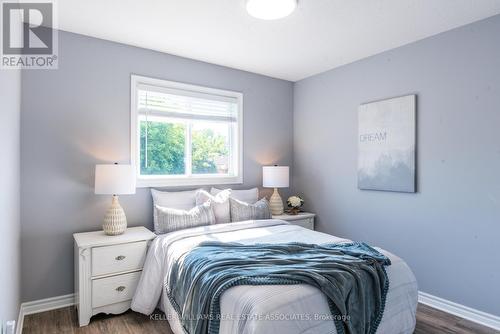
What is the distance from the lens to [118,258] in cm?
254

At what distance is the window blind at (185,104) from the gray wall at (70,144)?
169mm

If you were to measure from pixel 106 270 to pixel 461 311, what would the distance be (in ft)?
10.2

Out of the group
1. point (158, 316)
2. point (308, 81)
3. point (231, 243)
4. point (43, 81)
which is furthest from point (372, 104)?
point (43, 81)

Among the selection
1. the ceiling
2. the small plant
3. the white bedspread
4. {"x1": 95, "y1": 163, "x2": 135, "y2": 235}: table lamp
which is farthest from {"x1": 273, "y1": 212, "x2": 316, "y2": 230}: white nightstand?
the ceiling

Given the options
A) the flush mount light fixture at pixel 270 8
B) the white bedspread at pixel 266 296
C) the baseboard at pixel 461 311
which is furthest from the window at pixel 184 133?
the baseboard at pixel 461 311

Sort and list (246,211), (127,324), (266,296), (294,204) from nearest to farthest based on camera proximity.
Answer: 1. (266,296)
2. (127,324)
3. (246,211)
4. (294,204)

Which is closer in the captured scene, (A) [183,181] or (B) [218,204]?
(B) [218,204]

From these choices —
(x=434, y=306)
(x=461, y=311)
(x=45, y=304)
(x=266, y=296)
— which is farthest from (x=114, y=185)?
(x=461, y=311)

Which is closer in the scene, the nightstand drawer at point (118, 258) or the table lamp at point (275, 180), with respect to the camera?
the nightstand drawer at point (118, 258)

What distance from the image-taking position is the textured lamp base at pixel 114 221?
Result: 2.66m

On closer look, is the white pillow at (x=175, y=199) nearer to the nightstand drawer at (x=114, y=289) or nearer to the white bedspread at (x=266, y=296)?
the white bedspread at (x=266, y=296)

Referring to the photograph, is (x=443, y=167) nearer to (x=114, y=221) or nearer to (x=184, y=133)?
(x=184, y=133)

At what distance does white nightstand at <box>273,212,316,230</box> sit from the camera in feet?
12.2

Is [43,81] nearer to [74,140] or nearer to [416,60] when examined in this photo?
[74,140]
